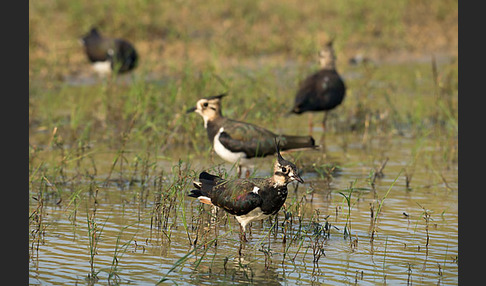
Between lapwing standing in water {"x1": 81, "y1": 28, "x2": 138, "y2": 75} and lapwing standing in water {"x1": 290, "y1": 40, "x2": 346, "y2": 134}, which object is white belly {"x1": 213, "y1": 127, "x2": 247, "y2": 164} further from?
lapwing standing in water {"x1": 81, "y1": 28, "x2": 138, "y2": 75}

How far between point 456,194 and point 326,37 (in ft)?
31.3

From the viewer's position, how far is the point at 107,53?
15383mm

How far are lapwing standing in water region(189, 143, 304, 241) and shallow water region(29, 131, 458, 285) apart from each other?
0.24m

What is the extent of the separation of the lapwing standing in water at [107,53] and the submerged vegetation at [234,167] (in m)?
0.34

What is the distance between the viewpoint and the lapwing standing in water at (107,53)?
50.2 ft

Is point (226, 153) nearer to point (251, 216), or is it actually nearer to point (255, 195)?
point (251, 216)

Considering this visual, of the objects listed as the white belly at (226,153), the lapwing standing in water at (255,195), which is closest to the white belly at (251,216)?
the lapwing standing in water at (255,195)

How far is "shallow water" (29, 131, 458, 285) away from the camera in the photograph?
606 centimetres

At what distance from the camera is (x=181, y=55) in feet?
55.0

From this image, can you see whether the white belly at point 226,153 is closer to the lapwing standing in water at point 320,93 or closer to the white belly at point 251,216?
the white belly at point 251,216

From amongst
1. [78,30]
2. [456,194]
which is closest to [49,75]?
[78,30]

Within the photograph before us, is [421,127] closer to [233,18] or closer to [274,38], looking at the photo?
[274,38]

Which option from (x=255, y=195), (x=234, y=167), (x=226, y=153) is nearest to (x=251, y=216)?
(x=255, y=195)

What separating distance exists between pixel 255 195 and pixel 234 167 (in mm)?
3228
